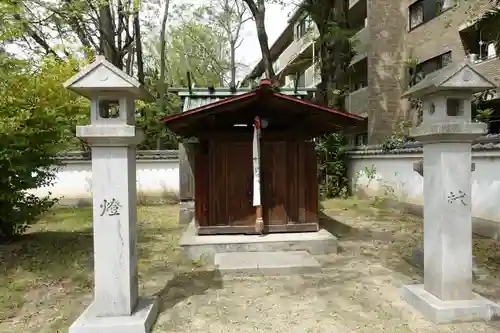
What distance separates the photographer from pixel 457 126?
475 cm

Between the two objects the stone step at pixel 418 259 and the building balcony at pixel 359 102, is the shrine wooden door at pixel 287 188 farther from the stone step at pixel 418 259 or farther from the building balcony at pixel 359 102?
the building balcony at pixel 359 102

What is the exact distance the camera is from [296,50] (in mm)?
31156

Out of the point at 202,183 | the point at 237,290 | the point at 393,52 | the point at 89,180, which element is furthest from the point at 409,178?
the point at 89,180

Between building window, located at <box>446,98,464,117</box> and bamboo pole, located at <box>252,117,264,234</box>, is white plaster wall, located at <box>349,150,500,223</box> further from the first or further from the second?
bamboo pole, located at <box>252,117,264,234</box>

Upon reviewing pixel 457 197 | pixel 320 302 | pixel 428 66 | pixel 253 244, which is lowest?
pixel 320 302

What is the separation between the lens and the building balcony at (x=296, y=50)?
24.2m

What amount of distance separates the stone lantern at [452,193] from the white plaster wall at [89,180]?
13713 mm

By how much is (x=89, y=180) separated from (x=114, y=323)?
13.4m

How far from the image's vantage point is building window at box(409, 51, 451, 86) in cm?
1784

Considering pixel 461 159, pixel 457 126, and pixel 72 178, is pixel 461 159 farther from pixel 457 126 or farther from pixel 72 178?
pixel 72 178

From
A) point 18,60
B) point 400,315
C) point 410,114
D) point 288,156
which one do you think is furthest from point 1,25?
point 410,114

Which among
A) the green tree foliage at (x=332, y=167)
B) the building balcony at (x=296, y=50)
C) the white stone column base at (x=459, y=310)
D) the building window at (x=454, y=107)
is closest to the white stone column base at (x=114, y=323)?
the white stone column base at (x=459, y=310)

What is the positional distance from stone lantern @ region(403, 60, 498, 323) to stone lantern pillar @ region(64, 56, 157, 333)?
145 inches

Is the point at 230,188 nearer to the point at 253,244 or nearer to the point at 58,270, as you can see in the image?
the point at 253,244
